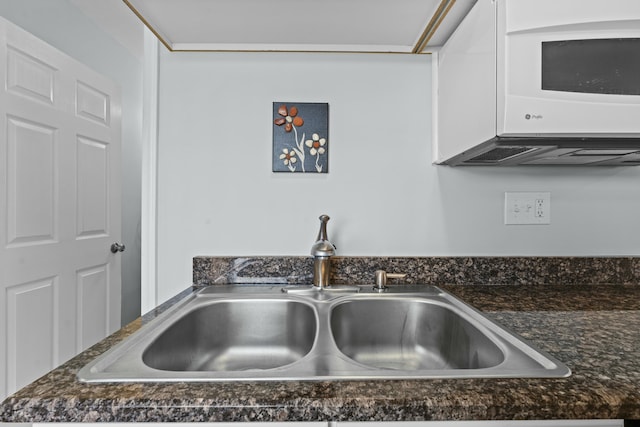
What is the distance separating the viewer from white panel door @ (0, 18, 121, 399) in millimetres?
1542

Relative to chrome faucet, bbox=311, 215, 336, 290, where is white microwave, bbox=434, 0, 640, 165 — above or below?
above

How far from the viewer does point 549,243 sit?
1360 millimetres

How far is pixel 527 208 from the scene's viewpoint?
136 centimetres

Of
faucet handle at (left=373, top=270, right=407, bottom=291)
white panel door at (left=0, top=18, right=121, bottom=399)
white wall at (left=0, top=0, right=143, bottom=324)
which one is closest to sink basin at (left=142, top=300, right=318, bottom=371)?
faucet handle at (left=373, top=270, right=407, bottom=291)

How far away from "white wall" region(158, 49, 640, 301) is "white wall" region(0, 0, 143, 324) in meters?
1.24

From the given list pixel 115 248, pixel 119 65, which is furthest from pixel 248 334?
pixel 119 65

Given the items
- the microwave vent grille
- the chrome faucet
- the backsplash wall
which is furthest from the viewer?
the backsplash wall

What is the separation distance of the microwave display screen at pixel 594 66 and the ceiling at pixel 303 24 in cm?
30

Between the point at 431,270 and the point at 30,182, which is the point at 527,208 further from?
the point at 30,182

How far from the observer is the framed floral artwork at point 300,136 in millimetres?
1337

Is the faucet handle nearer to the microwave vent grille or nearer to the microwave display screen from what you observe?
the microwave vent grille

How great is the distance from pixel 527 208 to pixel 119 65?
2909 mm

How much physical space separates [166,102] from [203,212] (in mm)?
404

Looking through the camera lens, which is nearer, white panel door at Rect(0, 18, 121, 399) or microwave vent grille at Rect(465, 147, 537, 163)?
microwave vent grille at Rect(465, 147, 537, 163)
